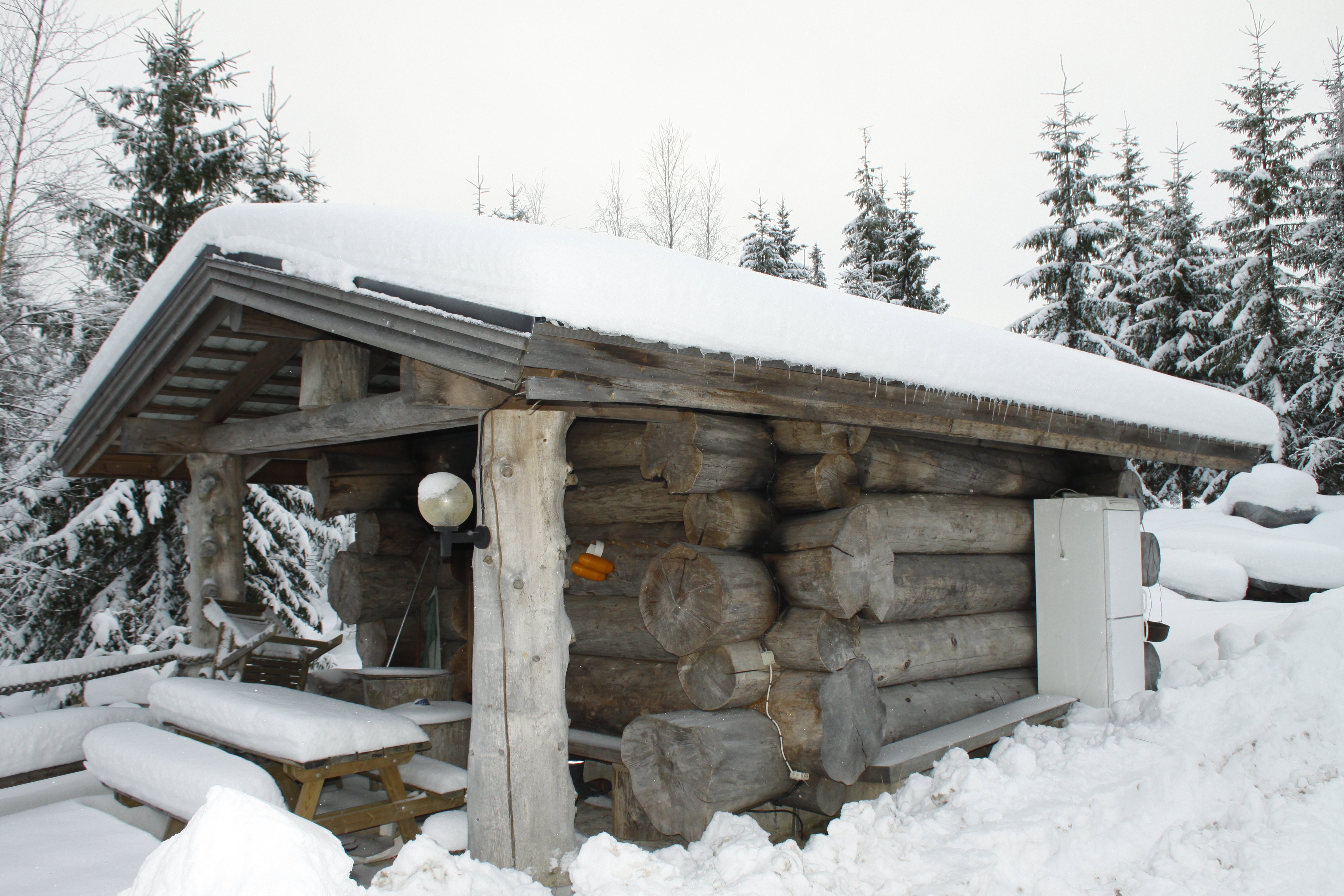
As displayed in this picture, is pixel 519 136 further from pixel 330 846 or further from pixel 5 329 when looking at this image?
pixel 330 846

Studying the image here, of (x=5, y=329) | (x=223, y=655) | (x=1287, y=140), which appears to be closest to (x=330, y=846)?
(x=223, y=655)

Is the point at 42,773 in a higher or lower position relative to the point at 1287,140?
lower

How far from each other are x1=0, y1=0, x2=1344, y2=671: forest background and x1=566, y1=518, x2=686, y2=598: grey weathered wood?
5.84 m

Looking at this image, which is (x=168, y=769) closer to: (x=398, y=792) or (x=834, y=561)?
(x=398, y=792)

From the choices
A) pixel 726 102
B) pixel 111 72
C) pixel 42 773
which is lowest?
pixel 42 773

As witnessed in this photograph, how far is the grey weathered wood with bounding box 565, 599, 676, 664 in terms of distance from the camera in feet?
17.7

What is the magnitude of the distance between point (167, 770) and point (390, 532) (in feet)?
10.8

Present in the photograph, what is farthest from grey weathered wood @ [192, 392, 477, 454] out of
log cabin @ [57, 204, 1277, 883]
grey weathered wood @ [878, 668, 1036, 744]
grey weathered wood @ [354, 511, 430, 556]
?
grey weathered wood @ [878, 668, 1036, 744]

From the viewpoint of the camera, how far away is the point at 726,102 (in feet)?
94.8

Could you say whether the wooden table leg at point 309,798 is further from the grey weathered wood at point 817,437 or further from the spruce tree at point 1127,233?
the spruce tree at point 1127,233

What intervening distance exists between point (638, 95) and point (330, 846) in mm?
29987

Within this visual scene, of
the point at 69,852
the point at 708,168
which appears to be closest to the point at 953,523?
the point at 69,852

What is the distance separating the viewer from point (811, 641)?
4520mm

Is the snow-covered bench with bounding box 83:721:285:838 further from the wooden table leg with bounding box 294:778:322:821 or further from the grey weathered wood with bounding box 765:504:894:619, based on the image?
the grey weathered wood with bounding box 765:504:894:619
